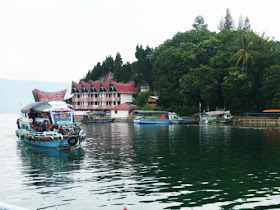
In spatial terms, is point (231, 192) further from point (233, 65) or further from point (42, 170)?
point (233, 65)

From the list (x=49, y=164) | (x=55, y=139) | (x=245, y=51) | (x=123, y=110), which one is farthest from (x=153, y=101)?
(x=49, y=164)

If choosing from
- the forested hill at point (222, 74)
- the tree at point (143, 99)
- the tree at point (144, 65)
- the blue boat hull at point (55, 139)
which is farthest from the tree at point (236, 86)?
the blue boat hull at point (55, 139)

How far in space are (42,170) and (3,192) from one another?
6192 mm

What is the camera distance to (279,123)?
2571 inches

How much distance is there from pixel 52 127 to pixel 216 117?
1832 inches

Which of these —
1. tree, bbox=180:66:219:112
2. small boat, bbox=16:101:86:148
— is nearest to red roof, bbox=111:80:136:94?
tree, bbox=180:66:219:112

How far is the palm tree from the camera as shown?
74625mm

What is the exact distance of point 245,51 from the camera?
75.3 meters

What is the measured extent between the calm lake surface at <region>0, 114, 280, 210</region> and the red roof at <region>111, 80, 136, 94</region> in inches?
2917

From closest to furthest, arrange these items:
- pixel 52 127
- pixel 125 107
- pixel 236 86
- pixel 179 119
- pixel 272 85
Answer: pixel 52 127
pixel 272 85
pixel 236 86
pixel 179 119
pixel 125 107

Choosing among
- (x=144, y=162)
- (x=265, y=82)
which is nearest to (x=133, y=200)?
(x=144, y=162)

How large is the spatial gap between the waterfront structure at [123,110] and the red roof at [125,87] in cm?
723

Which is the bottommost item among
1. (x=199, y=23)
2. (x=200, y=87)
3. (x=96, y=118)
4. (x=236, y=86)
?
(x=96, y=118)

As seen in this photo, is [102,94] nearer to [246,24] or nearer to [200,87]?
[200,87]
